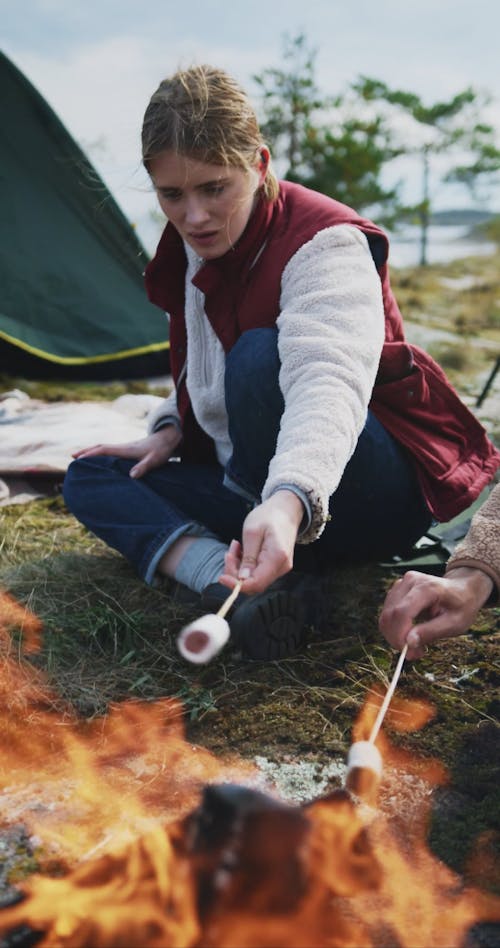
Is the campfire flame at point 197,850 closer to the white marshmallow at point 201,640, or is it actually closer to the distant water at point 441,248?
the white marshmallow at point 201,640

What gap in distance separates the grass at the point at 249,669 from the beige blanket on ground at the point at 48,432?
0.54 meters

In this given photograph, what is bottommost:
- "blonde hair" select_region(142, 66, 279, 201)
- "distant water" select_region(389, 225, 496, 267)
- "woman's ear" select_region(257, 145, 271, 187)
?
"distant water" select_region(389, 225, 496, 267)

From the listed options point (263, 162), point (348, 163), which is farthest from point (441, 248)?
point (263, 162)

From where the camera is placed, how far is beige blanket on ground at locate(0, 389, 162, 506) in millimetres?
3037

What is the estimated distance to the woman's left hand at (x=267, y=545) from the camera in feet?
4.38

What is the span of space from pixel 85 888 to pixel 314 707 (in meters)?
0.65

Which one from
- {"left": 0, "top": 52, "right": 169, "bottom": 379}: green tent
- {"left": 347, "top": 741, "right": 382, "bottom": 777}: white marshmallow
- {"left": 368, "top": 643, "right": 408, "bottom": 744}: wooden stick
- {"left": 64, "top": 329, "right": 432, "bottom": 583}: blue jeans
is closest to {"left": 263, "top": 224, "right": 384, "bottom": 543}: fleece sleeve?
{"left": 64, "top": 329, "right": 432, "bottom": 583}: blue jeans

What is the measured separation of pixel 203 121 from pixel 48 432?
1.75 metres

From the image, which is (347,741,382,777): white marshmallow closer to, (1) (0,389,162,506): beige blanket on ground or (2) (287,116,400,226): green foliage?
(1) (0,389,162,506): beige blanket on ground

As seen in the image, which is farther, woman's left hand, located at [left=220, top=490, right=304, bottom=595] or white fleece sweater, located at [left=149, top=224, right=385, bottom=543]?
white fleece sweater, located at [left=149, top=224, right=385, bottom=543]

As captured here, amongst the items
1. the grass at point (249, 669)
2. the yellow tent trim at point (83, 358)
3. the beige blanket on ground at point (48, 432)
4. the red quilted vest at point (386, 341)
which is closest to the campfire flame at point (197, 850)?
the grass at point (249, 669)

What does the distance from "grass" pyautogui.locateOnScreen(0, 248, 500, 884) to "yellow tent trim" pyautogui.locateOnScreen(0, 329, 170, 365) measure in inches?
70.4

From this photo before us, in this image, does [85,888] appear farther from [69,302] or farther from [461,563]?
[69,302]

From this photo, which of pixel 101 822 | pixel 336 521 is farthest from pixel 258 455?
pixel 101 822
